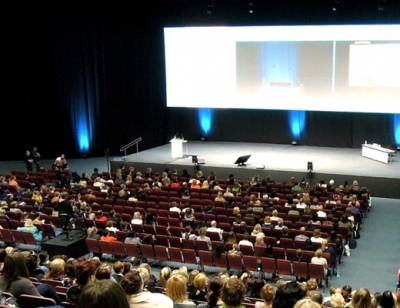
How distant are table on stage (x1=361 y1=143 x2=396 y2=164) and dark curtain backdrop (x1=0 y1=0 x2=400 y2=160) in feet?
6.54

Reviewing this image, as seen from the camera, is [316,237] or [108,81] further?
[108,81]

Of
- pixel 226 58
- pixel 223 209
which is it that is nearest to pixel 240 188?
pixel 223 209

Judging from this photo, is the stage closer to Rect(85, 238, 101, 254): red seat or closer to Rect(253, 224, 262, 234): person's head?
Rect(253, 224, 262, 234): person's head

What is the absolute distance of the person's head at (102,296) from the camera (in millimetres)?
2250

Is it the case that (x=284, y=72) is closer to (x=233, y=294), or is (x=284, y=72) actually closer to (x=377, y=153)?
(x=377, y=153)

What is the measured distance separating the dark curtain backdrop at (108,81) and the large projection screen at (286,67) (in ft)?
4.01

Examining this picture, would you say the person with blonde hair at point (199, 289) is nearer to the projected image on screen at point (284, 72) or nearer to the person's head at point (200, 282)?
the person's head at point (200, 282)

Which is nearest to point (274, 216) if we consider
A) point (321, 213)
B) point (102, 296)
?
point (321, 213)

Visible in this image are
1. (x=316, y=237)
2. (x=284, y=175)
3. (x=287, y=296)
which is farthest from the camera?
(x=284, y=175)

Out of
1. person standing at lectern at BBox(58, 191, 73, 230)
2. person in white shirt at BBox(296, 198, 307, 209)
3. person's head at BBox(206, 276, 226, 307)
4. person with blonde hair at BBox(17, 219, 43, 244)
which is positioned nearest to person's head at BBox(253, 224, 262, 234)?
person in white shirt at BBox(296, 198, 307, 209)

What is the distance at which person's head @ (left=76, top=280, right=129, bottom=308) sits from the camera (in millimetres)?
2250

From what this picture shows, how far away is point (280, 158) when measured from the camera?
832 inches

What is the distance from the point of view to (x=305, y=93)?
2230 cm

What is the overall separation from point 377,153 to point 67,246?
13141 millimetres
